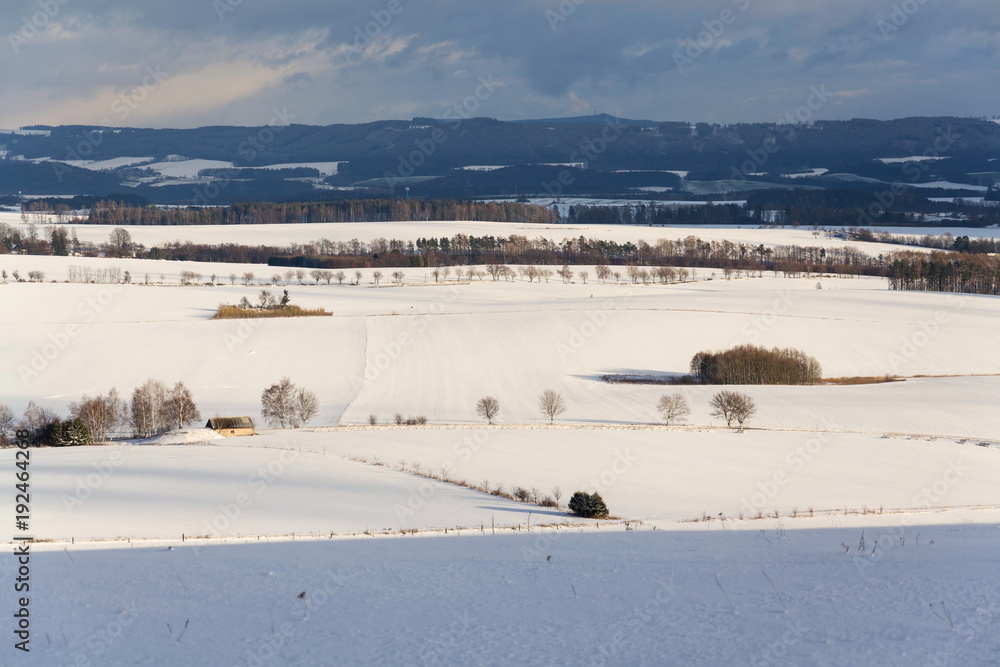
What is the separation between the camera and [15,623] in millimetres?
12469

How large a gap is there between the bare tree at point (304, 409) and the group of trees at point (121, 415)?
15.9 ft

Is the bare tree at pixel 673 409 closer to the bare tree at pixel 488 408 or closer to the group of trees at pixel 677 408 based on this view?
the group of trees at pixel 677 408

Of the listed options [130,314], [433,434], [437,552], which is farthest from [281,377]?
Result: [437,552]

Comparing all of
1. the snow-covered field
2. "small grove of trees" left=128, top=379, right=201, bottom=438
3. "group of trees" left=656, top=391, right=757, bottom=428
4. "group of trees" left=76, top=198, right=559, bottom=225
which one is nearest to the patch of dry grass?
the snow-covered field

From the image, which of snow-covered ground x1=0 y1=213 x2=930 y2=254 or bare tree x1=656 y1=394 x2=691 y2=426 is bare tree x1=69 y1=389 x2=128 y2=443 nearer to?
bare tree x1=656 y1=394 x2=691 y2=426

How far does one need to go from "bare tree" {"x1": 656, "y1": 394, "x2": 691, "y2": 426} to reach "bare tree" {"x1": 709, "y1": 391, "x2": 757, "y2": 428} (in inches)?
58.9

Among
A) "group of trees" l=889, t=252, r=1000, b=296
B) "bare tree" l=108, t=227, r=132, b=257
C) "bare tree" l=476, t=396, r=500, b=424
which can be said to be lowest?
"bare tree" l=476, t=396, r=500, b=424

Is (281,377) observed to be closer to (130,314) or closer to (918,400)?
(130,314)

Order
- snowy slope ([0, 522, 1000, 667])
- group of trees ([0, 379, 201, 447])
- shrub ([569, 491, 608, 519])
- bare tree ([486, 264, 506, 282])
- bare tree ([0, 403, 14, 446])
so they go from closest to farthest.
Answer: snowy slope ([0, 522, 1000, 667]) < shrub ([569, 491, 608, 519]) < group of trees ([0, 379, 201, 447]) < bare tree ([0, 403, 14, 446]) < bare tree ([486, 264, 506, 282])

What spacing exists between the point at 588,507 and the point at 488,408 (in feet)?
74.1

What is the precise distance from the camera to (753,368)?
180ft

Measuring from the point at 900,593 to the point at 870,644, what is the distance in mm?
2075

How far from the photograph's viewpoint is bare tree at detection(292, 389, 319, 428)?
42.9 m

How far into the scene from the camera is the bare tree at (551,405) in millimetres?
42906
